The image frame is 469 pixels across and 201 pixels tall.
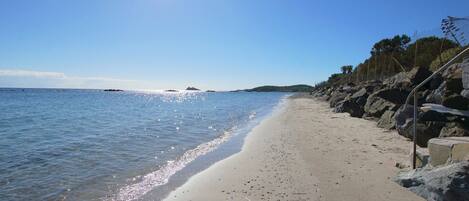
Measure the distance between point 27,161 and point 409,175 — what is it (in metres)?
9.81

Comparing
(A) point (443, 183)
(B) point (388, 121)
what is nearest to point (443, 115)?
(B) point (388, 121)

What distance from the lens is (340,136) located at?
13.5m

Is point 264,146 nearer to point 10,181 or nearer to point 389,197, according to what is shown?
point 389,197

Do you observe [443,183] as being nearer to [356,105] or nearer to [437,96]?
[437,96]

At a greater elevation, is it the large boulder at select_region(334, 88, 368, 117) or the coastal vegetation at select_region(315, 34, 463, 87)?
the coastal vegetation at select_region(315, 34, 463, 87)

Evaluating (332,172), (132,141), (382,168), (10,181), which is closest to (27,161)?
(10,181)

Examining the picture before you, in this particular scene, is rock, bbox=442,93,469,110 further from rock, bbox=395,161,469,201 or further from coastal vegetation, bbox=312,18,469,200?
rock, bbox=395,161,469,201

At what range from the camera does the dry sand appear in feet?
21.8

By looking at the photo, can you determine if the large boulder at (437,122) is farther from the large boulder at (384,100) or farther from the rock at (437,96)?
the large boulder at (384,100)

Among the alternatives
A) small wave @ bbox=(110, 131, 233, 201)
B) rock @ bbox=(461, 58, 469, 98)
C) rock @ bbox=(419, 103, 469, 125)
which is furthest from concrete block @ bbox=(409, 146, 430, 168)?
small wave @ bbox=(110, 131, 233, 201)

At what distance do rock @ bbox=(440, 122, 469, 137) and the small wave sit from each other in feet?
21.9

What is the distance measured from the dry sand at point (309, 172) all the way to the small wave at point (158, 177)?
71cm

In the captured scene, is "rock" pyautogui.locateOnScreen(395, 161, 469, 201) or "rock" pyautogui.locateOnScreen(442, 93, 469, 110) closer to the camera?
"rock" pyautogui.locateOnScreen(395, 161, 469, 201)

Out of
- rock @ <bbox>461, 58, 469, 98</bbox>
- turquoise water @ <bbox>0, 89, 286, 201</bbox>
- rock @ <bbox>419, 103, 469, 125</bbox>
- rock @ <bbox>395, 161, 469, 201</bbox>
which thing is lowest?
turquoise water @ <bbox>0, 89, 286, 201</bbox>
